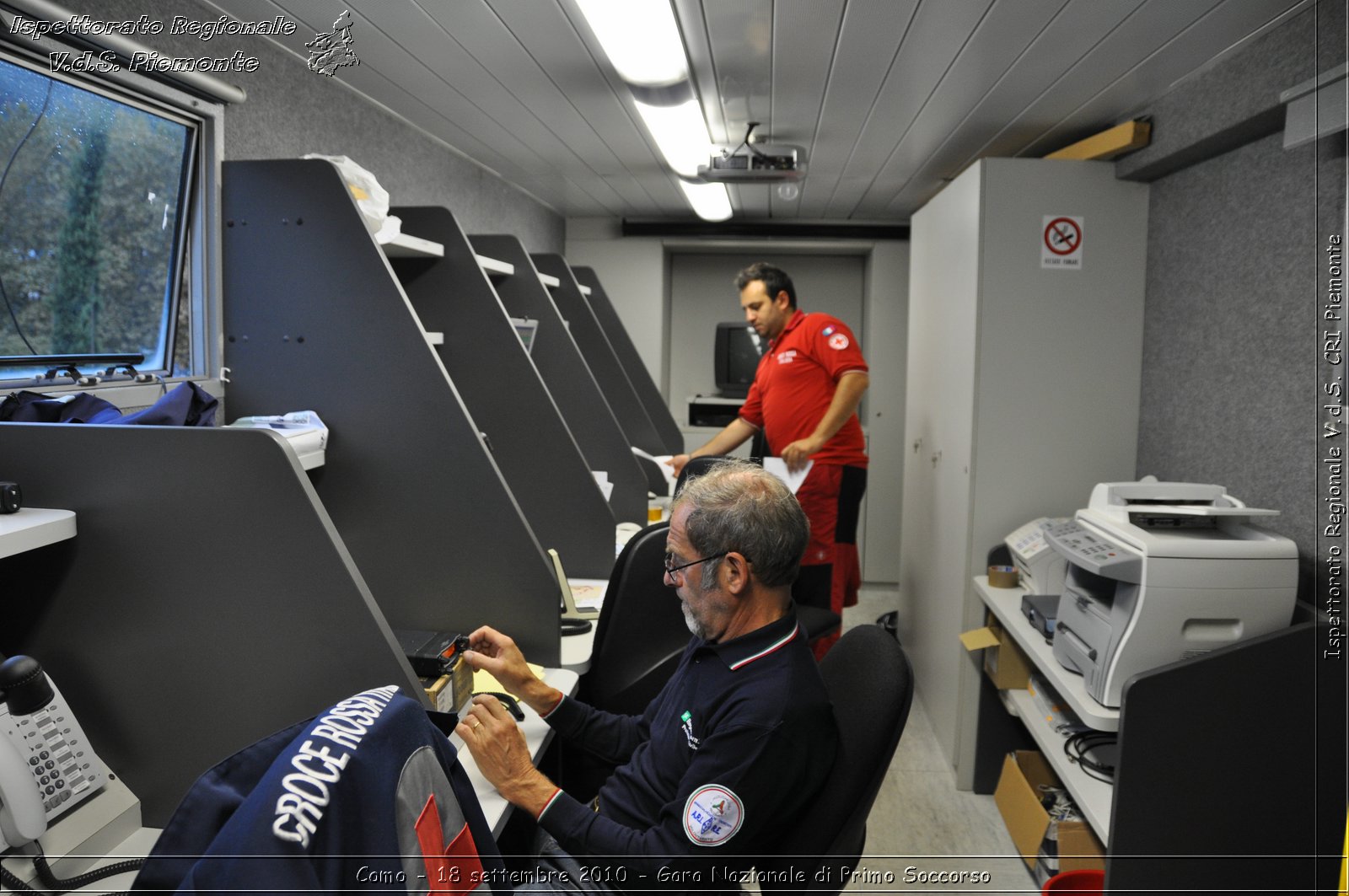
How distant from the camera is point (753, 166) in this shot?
9.45 feet

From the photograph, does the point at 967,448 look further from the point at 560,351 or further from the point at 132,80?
the point at 132,80

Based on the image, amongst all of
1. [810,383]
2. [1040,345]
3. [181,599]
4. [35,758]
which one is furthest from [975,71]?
[35,758]

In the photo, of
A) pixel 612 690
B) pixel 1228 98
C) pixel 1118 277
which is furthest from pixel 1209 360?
pixel 612 690

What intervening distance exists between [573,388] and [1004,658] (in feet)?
Result: 5.22

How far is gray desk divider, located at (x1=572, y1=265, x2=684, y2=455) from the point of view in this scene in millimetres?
3930

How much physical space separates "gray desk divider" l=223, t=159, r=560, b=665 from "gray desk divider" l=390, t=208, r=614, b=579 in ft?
1.50

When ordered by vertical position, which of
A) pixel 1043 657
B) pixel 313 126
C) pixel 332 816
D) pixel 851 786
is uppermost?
pixel 313 126

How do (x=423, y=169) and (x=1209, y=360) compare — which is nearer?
(x=1209, y=360)

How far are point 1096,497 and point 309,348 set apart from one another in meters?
1.80

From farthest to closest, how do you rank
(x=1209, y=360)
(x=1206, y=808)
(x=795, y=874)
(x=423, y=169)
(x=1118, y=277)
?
(x=423, y=169)
(x=1118, y=277)
(x=1209, y=360)
(x=1206, y=808)
(x=795, y=874)

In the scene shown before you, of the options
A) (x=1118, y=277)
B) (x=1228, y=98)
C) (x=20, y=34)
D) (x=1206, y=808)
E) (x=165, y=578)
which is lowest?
(x=1206, y=808)

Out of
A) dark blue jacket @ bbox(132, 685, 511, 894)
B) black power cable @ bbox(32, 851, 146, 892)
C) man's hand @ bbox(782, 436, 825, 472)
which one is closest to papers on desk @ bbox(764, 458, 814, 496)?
man's hand @ bbox(782, 436, 825, 472)

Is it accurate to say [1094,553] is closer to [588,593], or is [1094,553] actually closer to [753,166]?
[588,593]

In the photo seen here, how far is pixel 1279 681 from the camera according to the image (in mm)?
1643
